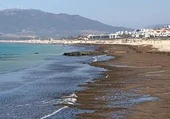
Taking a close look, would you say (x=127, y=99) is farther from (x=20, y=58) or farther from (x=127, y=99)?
(x=20, y=58)

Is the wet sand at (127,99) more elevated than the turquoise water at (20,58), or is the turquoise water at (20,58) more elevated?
the wet sand at (127,99)

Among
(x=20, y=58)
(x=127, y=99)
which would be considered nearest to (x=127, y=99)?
(x=127, y=99)

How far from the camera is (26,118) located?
666 inches

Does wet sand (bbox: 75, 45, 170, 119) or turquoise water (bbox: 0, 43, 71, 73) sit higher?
wet sand (bbox: 75, 45, 170, 119)

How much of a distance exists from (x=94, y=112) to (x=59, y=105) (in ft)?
9.18

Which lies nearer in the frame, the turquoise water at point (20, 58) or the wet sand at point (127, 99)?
the wet sand at point (127, 99)

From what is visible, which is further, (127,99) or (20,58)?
(20,58)

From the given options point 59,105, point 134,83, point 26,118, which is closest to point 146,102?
point 59,105

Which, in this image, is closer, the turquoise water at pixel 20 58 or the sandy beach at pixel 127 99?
the sandy beach at pixel 127 99

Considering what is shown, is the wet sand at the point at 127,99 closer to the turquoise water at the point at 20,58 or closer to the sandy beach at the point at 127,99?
the sandy beach at the point at 127,99

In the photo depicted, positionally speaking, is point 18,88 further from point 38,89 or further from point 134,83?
point 134,83

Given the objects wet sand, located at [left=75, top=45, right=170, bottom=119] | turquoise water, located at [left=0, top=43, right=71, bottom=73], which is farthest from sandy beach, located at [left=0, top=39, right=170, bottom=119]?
turquoise water, located at [left=0, top=43, right=71, bottom=73]

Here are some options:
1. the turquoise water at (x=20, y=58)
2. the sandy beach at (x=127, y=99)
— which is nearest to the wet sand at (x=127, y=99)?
the sandy beach at (x=127, y=99)

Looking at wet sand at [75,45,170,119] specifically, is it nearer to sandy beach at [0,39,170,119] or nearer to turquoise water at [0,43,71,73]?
sandy beach at [0,39,170,119]
